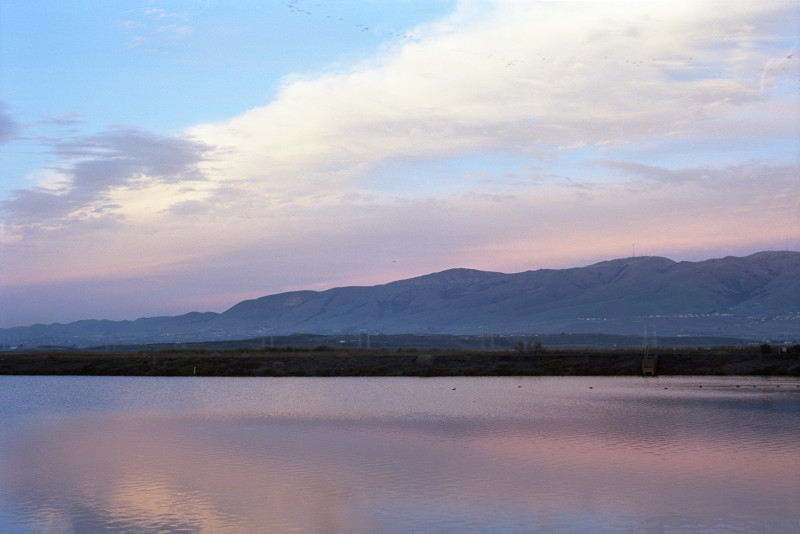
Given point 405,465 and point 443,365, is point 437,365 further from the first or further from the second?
point 405,465

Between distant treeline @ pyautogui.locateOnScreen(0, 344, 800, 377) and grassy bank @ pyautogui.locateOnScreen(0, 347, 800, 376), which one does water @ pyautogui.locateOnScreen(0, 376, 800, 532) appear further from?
distant treeline @ pyautogui.locateOnScreen(0, 344, 800, 377)

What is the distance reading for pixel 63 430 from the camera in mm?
35812

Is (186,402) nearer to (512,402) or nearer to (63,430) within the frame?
(63,430)

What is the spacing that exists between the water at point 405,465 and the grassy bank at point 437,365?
29.2 m

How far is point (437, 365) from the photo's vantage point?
83.7 metres

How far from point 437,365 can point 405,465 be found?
5849 cm

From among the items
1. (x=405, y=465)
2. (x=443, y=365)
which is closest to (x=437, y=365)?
(x=443, y=365)

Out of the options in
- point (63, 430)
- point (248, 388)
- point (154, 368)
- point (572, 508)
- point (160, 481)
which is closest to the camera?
point (572, 508)

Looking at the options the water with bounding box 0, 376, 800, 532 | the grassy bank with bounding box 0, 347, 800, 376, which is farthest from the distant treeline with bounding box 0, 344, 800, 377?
the water with bounding box 0, 376, 800, 532

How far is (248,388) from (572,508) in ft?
154

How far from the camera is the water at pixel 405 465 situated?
18.3 meters

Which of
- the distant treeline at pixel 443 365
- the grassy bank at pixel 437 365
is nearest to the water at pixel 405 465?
the grassy bank at pixel 437 365

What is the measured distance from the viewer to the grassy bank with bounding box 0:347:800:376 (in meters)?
78.1

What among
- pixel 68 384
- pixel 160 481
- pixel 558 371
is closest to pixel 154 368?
pixel 68 384
